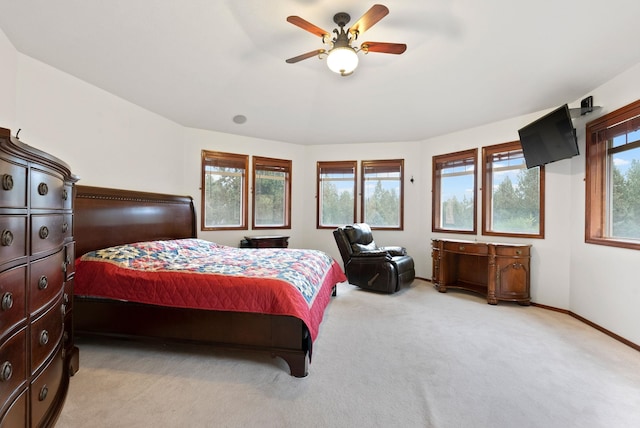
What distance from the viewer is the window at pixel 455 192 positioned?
15.3 feet

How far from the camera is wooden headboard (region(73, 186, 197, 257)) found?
2.89 meters

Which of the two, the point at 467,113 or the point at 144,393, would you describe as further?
the point at 467,113

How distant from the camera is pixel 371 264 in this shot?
4.30 meters

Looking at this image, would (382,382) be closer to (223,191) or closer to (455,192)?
(455,192)

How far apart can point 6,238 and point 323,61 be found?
128 inches

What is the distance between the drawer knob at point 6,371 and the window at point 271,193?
410 cm

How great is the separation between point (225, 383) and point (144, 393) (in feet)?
1.65

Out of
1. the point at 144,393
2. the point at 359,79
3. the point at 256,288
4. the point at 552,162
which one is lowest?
the point at 144,393

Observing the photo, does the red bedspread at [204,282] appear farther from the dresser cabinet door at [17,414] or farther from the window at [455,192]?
the window at [455,192]

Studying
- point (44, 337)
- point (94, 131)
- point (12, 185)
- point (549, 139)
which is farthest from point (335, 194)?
point (12, 185)

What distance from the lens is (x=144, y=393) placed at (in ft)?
6.26

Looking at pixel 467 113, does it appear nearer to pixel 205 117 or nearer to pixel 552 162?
pixel 552 162

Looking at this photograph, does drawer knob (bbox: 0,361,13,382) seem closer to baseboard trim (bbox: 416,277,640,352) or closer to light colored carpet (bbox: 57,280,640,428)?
light colored carpet (bbox: 57,280,640,428)

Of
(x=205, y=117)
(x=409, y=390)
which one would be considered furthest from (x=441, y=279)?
(x=205, y=117)
